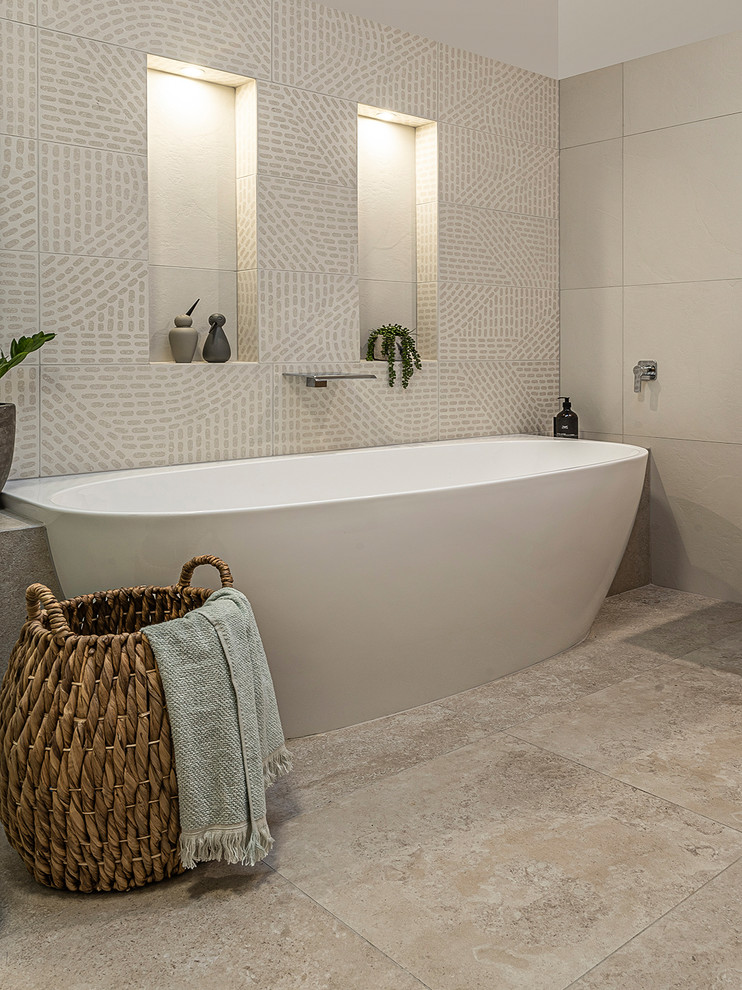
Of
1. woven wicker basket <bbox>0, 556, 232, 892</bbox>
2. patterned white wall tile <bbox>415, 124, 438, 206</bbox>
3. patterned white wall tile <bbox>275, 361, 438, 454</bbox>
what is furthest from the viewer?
patterned white wall tile <bbox>415, 124, 438, 206</bbox>

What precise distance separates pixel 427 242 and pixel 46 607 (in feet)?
8.45

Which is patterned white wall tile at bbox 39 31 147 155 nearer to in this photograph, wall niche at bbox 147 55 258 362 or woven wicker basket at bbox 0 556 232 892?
wall niche at bbox 147 55 258 362

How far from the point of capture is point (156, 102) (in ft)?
9.90

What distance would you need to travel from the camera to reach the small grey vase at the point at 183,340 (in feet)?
9.80

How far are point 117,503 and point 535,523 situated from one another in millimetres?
1209

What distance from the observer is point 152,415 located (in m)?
2.89

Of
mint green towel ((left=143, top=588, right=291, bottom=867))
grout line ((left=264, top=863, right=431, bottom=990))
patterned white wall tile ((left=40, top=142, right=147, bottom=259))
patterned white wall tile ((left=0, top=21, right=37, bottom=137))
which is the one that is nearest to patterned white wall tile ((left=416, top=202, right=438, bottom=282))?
patterned white wall tile ((left=40, top=142, right=147, bottom=259))

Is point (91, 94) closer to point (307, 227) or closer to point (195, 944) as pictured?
point (307, 227)

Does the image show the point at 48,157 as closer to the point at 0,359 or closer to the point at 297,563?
the point at 0,359

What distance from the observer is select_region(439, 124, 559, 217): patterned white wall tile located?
3.69 m

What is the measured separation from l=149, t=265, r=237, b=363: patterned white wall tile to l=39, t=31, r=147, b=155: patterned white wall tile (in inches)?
17.6

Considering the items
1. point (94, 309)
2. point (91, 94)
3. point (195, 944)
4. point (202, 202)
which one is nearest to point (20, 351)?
point (94, 309)

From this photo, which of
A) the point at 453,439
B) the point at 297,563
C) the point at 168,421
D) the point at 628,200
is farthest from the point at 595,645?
the point at 628,200

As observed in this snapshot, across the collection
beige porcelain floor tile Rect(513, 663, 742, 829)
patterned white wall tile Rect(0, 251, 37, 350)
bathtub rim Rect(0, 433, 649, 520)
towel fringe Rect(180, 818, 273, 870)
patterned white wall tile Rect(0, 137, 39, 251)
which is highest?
patterned white wall tile Rect(0, 137, 39, 251)
